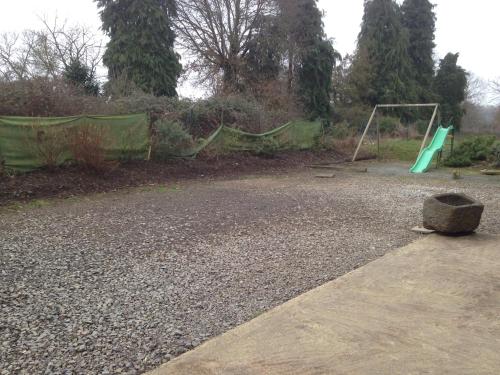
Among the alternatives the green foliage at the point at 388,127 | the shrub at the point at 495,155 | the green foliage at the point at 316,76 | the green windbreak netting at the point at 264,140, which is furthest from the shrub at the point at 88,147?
the green foliage at the point at 388,127

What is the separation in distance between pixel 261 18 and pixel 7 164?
1720 centimetres

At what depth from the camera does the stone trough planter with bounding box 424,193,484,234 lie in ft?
16.6

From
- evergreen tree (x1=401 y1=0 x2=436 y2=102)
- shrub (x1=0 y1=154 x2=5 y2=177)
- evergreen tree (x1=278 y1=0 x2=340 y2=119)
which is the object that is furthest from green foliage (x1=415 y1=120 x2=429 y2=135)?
shrub (x1=0 y1=154 x2=5 y2=177)

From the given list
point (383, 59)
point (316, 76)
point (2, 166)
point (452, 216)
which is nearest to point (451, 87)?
point (383, 59)

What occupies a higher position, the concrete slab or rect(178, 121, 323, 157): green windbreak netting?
rect(178, 121, 323, 157): green windbreak netting

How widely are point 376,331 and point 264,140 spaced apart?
38.5 ft

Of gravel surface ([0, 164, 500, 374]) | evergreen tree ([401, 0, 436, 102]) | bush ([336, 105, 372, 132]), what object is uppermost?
evergreen tree ([401, 0, 436, 102])

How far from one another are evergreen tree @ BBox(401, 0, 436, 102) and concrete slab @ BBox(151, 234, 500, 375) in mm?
36027

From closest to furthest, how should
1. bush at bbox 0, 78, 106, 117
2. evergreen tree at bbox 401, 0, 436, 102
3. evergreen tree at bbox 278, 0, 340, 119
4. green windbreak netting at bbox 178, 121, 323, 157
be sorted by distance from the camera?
bush at bbox 0, 78, 106, 117, green windbreak netting at bbox 178, 121, 323, 157, evergreen tree at bbox 278, 0, 340, 119, evergreen tree at bbox 401, 0, 436, 102

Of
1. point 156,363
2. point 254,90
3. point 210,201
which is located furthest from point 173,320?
point 254,90

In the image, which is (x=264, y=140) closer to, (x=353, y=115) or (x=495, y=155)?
(x=495, y=155)

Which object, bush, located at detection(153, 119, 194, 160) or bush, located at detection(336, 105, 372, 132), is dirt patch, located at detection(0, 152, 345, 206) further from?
bush, located at detection(336, 105, 372, 132)

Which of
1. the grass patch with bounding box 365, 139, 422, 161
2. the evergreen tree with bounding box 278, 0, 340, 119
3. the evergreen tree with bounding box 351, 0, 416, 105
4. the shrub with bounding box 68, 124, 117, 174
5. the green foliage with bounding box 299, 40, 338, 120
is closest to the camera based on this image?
the shrub with bounding box 68, 124, 117, 174

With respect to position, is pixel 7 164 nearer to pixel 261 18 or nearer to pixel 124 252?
pixel 124 252
